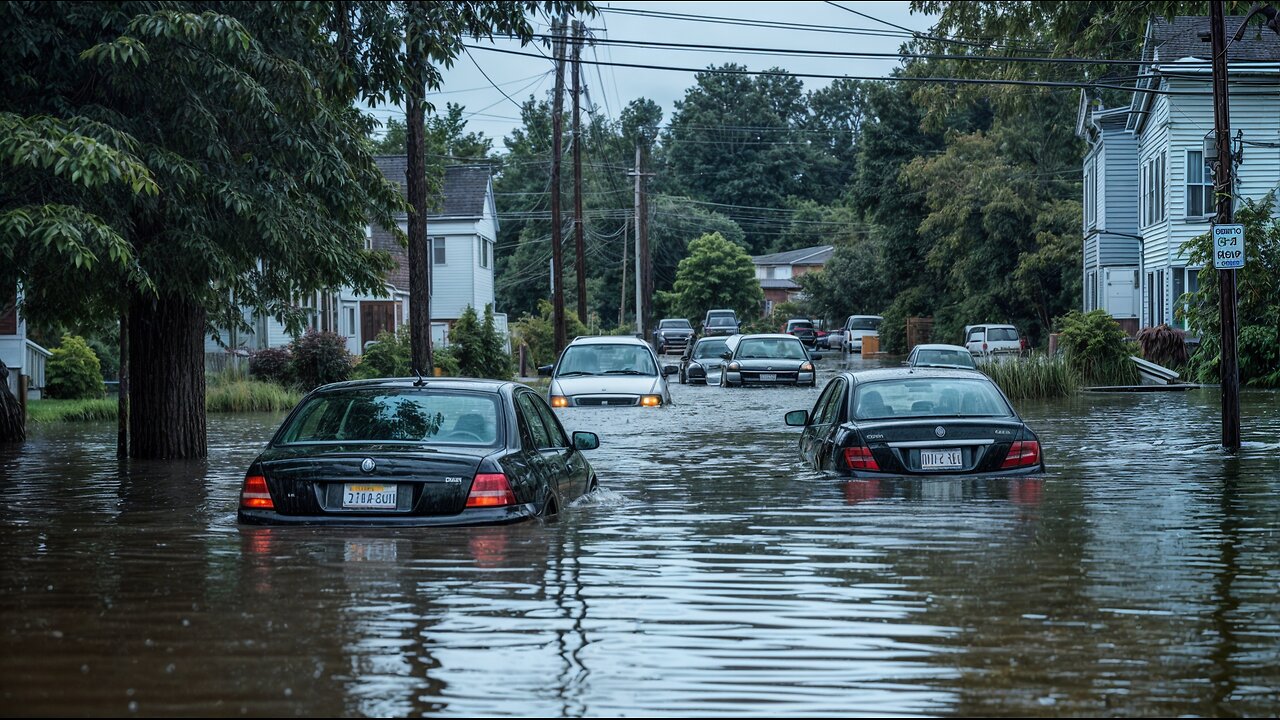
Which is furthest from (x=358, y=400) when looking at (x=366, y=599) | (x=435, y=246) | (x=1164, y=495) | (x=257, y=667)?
(x=435, y=246)

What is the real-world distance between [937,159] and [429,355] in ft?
148

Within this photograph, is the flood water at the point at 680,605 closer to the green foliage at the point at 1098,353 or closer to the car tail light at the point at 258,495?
the car tail light at the point at 258,495

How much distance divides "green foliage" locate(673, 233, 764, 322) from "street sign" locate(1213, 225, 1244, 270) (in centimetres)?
7451

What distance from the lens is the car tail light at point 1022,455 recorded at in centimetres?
1271

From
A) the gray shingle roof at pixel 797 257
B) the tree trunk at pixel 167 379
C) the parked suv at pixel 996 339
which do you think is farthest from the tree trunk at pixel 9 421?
the gray shingle roof at pixel 797 257

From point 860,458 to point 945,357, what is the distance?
786 inches

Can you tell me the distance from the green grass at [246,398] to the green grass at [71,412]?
193 cm

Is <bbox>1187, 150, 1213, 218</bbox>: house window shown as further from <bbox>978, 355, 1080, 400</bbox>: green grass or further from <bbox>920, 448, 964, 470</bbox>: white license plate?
<bbox>920, 448, 964, 470</bbox>: white license plate

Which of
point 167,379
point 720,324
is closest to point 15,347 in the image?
point 167,379

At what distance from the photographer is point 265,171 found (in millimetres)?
15031

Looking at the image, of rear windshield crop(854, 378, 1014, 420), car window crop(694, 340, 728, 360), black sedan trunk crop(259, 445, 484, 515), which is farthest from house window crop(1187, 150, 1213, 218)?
black sedan trunk crop(259, 445, 484, 515)

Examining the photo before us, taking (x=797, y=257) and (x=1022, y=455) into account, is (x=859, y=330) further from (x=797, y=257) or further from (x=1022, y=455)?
(x=1022, y=455)

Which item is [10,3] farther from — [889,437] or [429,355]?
[429,355]

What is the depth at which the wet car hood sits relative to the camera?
2431 centimetres
